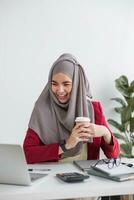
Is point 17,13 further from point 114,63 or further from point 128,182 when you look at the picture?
point 128,182

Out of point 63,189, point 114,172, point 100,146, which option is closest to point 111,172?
point 114,172

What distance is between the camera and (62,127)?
1.79 m

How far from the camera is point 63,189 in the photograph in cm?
109

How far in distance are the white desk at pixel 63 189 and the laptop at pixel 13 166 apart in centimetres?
2

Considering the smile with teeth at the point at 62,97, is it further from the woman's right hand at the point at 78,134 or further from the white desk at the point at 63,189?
the white desk at the point at 63,189

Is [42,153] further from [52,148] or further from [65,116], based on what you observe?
[65,116]

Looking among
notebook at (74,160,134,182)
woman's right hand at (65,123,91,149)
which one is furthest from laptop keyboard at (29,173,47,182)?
woman's right hand at (65,123,91,149)

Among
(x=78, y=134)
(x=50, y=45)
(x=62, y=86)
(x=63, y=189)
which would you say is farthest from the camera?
(x=50, y=45)

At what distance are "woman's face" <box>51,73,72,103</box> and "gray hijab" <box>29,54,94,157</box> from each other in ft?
0.07

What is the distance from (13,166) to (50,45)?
2138 mm

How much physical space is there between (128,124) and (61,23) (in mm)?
1207

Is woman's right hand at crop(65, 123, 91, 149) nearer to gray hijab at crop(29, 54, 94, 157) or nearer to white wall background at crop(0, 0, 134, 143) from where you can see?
gray hijab at crop(29, 54, 94, 157)

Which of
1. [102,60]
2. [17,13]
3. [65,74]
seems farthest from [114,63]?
[65,74]

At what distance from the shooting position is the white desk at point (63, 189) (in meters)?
1.06
